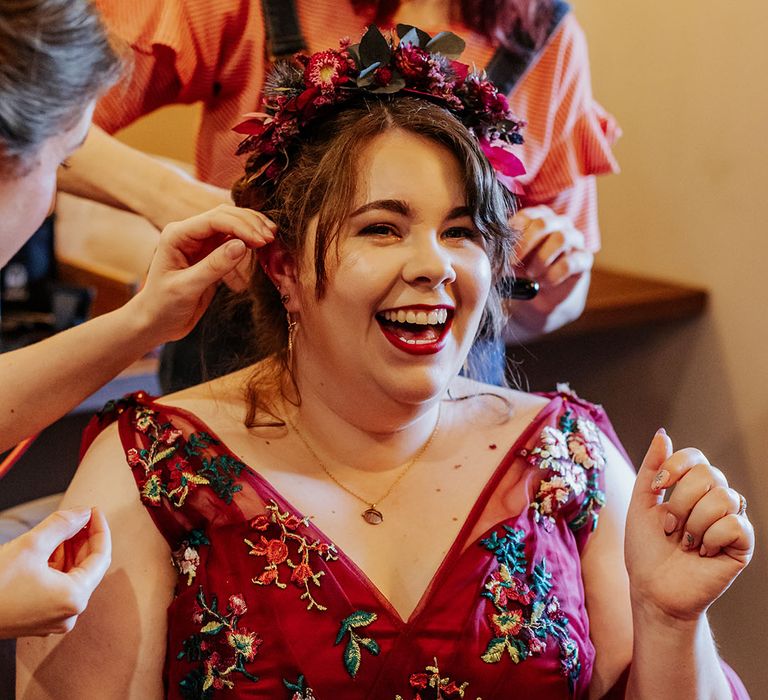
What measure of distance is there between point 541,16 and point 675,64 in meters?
1.16

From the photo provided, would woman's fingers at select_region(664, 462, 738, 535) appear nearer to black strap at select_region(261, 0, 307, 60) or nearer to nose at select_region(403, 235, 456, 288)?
nose at select_region(403, 235, 456, 288)

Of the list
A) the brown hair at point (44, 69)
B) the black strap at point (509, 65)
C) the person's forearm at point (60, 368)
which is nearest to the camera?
the brown hair at point (44, 69)

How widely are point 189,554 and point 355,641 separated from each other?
247 mm

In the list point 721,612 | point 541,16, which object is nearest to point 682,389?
point 721,612

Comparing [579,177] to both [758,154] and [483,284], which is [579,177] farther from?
[758,154]

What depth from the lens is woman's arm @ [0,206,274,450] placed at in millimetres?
1257

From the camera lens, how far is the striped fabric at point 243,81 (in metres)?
1.65

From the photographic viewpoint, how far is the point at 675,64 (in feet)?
9.13

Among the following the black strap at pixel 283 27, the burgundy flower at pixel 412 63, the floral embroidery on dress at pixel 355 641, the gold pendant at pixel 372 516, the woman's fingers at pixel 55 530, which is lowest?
the floral embroidery on dress at pixel 355 641

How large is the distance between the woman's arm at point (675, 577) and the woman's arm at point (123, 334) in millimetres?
598

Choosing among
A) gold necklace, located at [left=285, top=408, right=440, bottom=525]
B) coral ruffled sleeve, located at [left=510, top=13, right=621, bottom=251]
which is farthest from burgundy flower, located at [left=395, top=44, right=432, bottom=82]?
gold necklace, located at [left=285, top=408, right=440, bottom=525]

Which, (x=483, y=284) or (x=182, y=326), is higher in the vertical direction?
(x=483, y=284)

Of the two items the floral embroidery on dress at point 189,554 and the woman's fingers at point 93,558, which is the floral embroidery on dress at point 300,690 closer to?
the floral embroidery on dress at point 189,554

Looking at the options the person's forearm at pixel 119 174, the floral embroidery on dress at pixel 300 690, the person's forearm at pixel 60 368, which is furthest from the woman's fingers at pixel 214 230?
the floral embroidery on dress at pixel 300 690
